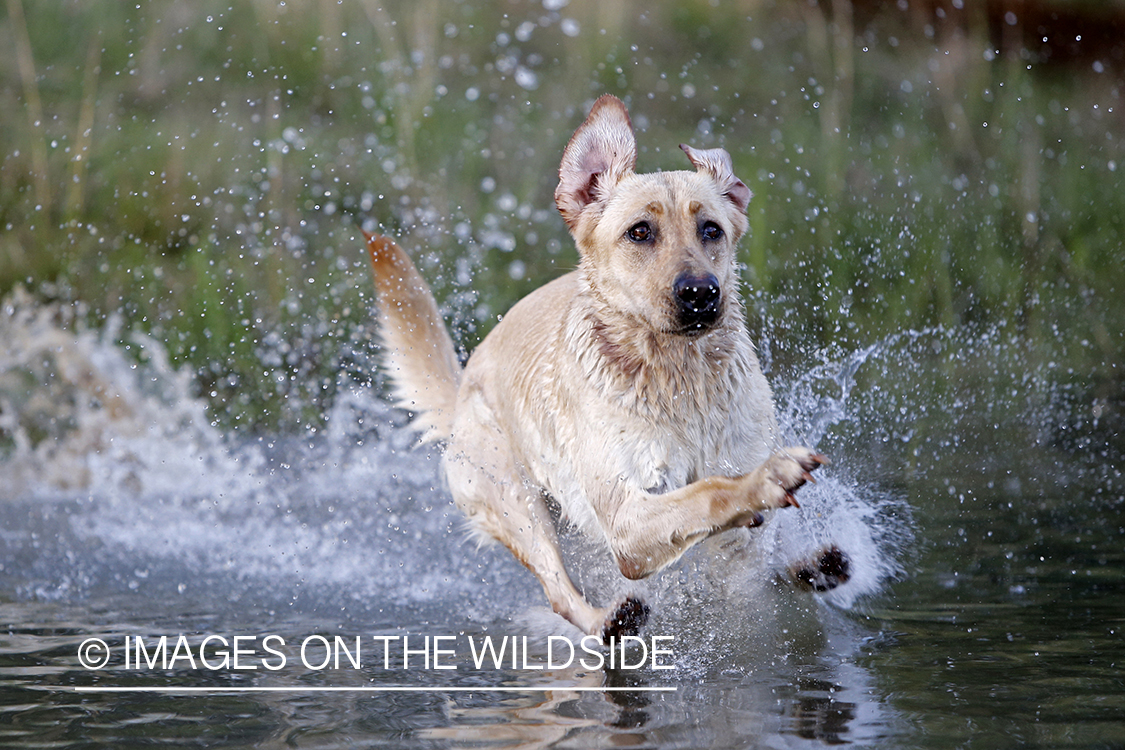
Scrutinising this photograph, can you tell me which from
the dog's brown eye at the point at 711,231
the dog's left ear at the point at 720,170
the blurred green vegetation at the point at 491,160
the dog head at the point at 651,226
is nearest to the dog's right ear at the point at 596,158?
the dog head at the point at 651,226

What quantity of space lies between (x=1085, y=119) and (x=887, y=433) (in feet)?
18.7

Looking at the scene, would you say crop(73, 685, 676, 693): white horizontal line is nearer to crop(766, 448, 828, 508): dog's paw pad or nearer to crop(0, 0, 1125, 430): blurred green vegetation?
crop(766, 448, 828, 508): dog's paw pad

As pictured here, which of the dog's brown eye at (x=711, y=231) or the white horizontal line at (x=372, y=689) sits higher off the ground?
the dog's brown eye at (x=711, y=231)

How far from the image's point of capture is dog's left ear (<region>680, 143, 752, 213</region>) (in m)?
4.08

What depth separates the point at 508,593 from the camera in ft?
16.2

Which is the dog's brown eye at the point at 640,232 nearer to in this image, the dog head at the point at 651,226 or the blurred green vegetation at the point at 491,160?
the dog head at the point at 651,226

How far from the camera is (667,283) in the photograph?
12.0 ft

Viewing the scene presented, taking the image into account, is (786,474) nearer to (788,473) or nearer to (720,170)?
(788,473)

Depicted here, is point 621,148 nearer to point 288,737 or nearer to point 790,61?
point 288,737

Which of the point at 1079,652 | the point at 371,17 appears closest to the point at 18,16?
the point at 371,17

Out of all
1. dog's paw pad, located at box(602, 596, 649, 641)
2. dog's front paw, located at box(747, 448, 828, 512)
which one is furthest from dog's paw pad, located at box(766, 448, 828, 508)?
dog's paw pad, located at box(602, 596, 649, 641)

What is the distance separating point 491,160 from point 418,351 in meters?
4.34

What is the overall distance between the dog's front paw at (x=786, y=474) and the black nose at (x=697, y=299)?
1.72ft

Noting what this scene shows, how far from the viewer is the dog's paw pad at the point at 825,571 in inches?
156
